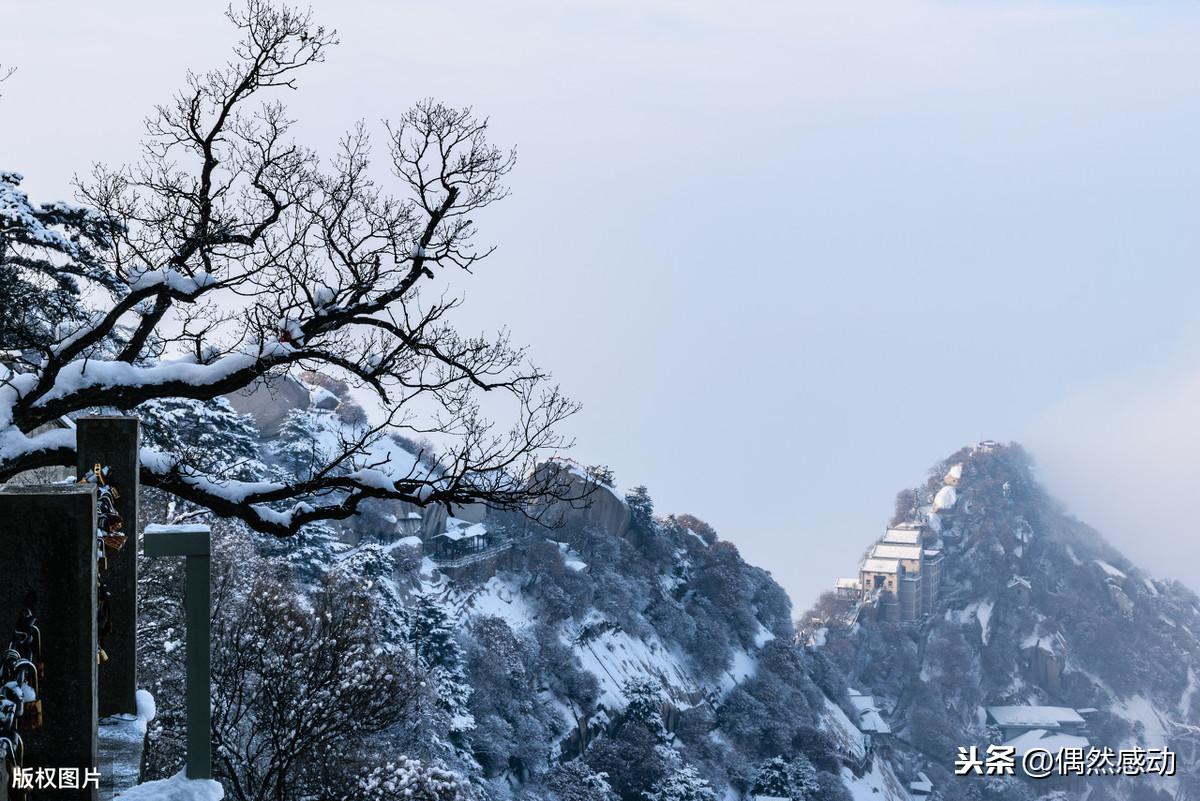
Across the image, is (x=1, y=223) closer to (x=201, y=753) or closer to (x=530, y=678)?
(x=201, y=753)

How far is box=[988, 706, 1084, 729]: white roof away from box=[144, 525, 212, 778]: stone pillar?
10717 cm

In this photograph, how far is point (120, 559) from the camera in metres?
7.10

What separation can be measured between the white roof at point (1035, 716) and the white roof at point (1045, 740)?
155 cm

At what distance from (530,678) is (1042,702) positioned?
7964cm

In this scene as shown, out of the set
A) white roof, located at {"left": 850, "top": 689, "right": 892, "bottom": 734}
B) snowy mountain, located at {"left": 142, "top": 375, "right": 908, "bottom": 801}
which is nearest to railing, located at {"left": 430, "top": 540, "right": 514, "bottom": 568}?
snowy mountain, located at {"left": 142, "top": 375, "right": 908, "bottom": 801}

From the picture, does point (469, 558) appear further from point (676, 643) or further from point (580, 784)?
point (580, 784)

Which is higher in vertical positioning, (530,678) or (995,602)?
(995,602)

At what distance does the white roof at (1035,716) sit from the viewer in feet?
346

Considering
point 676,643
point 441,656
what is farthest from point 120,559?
point 676,643

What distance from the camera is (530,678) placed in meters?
49.1

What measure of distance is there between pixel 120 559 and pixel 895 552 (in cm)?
11499

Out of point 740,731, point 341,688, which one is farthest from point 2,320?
point 740,731

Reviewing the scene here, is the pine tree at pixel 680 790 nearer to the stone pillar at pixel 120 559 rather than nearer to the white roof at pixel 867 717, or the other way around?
the stone pillar at pixel 120 559

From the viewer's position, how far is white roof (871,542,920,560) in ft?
382
